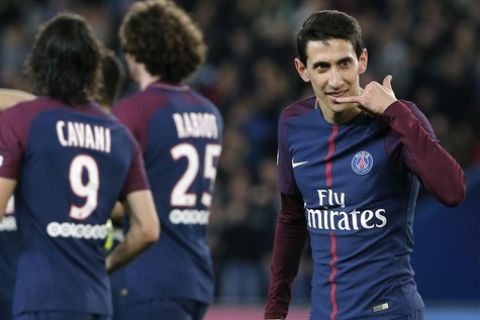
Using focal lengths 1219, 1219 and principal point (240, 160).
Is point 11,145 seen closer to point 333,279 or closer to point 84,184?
point 84,184

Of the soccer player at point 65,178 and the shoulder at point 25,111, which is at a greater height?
the shoulder at point 25,111

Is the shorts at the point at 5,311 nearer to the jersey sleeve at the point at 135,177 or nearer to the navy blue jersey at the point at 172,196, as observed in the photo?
the navy blue jersey at the point at 172,196

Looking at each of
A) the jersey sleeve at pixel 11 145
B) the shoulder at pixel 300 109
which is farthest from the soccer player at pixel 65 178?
the shoulder at pixel 300 109

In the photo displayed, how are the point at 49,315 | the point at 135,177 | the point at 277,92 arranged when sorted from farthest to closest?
the point at 277,92
the point at 135,177
the point at 49,315

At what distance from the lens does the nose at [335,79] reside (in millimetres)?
4270

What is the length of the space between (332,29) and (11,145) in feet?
4.09

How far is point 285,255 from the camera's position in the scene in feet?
15.1

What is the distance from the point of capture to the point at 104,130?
4723mm

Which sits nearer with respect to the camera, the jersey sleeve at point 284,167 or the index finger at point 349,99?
the index finger at point 349,99

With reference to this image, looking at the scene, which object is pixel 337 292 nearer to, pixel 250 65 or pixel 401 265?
pixel 401 265

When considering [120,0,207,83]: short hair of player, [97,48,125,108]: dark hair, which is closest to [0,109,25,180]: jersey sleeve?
[120,0,207,83]: short hair of player

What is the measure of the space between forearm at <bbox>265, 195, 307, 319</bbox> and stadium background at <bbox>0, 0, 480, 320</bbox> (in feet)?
16.5

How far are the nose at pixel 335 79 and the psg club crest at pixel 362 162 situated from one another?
0.26m

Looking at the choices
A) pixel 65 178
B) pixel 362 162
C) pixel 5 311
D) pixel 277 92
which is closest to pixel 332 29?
pixel 362 162
